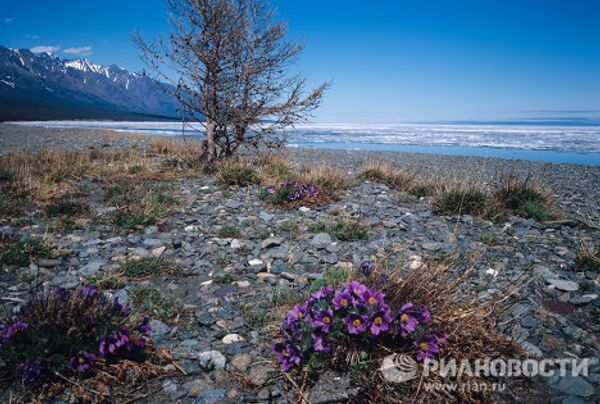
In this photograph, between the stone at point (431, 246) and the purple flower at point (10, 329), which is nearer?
the purple flower at point (10, 329)

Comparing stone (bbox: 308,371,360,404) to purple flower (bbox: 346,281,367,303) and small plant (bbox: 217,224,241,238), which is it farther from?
small plant (bbox: 217,224,241,238)

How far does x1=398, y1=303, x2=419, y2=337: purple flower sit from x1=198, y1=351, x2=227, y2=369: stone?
132 cm

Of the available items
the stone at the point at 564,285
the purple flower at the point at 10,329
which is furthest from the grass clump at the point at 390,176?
the purple flower at the point at 10,329

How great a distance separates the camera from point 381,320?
7.61ft

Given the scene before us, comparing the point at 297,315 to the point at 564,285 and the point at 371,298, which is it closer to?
the point at 371,298

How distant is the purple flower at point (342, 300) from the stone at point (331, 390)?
471 millimetres

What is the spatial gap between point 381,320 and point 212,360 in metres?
1.28

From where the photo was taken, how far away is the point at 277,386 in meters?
2.38

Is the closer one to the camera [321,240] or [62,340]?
[62,340]

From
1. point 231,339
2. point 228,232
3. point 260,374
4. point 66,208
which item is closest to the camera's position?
point 260,374

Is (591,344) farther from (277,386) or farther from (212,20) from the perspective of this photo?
(212,20)

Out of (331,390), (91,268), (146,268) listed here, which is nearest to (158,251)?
(146,268)

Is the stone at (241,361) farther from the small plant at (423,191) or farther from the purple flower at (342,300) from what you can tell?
the small plant at (423,191)

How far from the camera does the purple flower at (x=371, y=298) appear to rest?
93.0 inches
